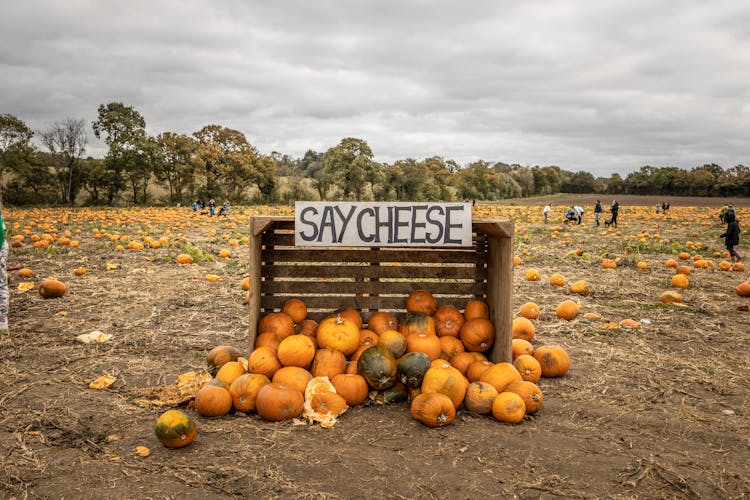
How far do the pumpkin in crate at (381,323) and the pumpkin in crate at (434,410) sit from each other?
122 cm

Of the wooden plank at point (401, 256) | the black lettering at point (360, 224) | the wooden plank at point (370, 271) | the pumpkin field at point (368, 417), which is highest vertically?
the black lettering at point (360, 224)

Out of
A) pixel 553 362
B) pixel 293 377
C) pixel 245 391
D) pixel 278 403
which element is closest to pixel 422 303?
pixel 553 362

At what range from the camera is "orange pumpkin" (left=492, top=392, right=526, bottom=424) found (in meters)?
4.44

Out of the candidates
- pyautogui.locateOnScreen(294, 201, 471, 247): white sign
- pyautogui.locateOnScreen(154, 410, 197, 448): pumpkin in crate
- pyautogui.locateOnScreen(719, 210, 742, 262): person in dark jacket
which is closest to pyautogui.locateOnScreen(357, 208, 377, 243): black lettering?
pyautogui.locateOnScreen(294, 201, 471, 247): white sign

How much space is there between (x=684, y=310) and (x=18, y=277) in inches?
503

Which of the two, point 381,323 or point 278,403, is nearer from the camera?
point 278,403

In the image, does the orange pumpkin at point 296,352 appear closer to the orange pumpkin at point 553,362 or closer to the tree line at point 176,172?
the orange pumpkin at point 553,362

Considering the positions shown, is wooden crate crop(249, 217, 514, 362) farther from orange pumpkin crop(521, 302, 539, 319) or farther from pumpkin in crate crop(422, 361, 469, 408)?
orange pumpkin crop(521, 302, 539, 319)

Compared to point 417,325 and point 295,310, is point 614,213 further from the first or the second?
point 295,310

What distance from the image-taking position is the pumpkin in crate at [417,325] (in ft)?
17.7

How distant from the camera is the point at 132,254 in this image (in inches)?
555

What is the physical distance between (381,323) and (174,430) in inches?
95.7

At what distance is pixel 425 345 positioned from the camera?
5.21 meters

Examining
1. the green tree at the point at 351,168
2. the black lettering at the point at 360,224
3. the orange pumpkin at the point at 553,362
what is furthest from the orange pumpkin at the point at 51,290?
the green tree at the point at 351,168
